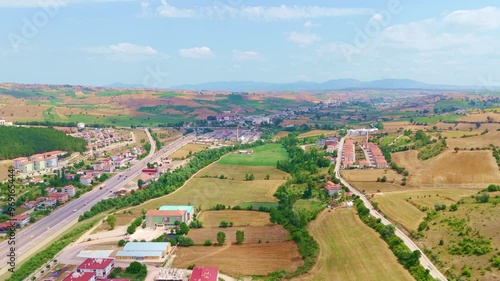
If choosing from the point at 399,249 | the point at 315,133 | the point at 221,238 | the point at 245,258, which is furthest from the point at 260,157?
the point at 399,249

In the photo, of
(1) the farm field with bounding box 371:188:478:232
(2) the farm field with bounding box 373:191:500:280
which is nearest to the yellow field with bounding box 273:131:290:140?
(1) the farm field with bounding box 371:188:478:232

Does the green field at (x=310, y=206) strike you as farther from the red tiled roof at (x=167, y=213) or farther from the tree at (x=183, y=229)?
the tree at (x=183, y=229)

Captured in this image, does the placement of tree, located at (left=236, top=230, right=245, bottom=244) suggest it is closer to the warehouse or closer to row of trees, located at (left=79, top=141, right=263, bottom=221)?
the warehouse

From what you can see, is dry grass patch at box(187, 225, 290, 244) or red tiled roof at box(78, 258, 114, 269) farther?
dry grass patch at box(187, 225, 290, 244)

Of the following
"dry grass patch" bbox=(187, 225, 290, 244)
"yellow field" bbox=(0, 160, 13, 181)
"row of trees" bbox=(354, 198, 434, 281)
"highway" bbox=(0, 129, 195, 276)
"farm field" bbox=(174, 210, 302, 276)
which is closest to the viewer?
"row of trees" bbox=(354, 198, 434, 281)

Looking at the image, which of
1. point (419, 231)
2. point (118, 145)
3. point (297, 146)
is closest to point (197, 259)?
point (419, 231)

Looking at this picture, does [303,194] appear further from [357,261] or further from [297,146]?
[297,146]

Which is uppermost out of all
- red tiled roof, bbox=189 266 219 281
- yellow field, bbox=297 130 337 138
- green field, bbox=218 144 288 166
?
yellow field, bbox=297 130 337 138

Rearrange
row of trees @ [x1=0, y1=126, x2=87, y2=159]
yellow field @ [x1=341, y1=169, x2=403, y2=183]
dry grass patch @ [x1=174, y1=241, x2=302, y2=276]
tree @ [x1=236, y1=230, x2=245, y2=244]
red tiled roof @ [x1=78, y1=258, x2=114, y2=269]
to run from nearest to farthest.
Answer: red tiled roof @ [x1=78, y1=258, x2=114, y2=269], dry grass patch @ [x1=174, y1=241, x2=302, y2=276], tree @ [x1=236, y1=230, x2=245, y2=244], yellow field @ [x1=341, y1=169, x2=403, y2=183], row of trees @ [x1=0, y1=126, x2=87, y2=159]
